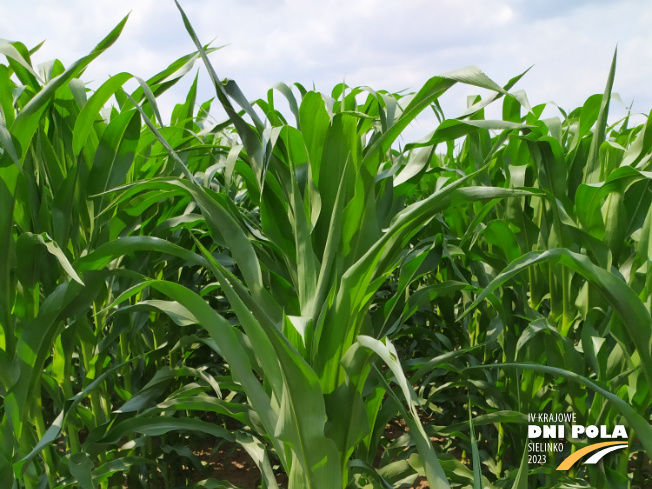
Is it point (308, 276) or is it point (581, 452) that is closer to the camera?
point (308, 276)

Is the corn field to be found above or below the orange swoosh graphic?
above

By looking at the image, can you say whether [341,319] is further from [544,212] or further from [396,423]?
[396,423]

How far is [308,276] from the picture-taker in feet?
2.84

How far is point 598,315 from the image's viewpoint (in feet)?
3.94

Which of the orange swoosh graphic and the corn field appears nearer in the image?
→ the corn field

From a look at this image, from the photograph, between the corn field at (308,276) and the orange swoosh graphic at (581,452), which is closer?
the corn field at (308,276)

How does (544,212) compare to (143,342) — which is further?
(143,342)

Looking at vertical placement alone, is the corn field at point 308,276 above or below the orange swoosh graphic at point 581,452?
above

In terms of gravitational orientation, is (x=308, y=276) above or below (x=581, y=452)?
above

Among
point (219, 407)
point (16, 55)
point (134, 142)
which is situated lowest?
point (219, 407)

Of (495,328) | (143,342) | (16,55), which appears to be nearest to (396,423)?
(495,328)

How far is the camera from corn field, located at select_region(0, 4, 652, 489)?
798 millimetres

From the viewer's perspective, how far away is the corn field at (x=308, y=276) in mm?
798

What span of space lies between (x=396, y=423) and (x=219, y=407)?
1.41 m
